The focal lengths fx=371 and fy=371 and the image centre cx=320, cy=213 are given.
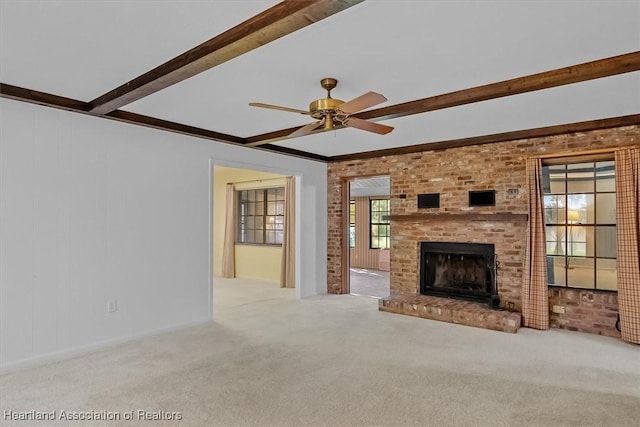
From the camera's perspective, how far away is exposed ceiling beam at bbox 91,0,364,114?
1.81 metres

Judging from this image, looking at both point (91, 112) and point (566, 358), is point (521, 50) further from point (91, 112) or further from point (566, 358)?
point (91, 112)

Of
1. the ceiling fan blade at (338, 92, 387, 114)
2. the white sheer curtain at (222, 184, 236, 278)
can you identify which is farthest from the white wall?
the white sheer curtain at (222, 184, 236, 278)

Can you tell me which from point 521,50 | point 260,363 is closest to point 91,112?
point 260,363

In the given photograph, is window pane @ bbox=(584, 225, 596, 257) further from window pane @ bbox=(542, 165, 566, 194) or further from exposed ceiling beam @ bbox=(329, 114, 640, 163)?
exposed ceiling beam @ bbox=(329, 114, 640, 163)

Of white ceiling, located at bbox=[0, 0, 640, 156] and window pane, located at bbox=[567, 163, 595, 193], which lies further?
window pane, located at bbox=[567, 163, 595, 193]

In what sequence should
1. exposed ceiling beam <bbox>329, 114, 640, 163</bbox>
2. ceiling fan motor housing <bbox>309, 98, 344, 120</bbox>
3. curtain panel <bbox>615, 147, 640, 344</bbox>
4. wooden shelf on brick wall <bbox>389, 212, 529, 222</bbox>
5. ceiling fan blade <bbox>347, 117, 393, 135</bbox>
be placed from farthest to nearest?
wooden shelf on brick wall <bbox>389, 212, 529, 222</bbox> < exposed ceiling beam <bbox>329, 114, 640, 163</bbox> < curtain panel <bbox>615, 147, 640, 344</bbox> < ceiling fan blade <bbox>347, 117, 393, 135</bbox> < ceiling fan motor housing <bbox>309, 98, 344, 120</bbox>

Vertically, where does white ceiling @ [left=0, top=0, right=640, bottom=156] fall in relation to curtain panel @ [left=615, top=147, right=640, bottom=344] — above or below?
above

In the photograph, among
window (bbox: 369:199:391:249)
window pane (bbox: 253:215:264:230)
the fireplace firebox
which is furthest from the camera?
window (bbox: 369:199:391:249)

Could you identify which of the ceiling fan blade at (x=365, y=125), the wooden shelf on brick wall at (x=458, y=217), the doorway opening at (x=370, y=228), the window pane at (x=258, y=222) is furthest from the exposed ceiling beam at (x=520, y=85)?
the doorway opening at (x=370, y=228)

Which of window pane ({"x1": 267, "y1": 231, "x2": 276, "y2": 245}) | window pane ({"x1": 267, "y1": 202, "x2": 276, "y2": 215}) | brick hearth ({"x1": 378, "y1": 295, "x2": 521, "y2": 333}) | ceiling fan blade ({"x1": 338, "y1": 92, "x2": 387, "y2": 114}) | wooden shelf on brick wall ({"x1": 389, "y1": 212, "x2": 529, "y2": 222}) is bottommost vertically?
brick hearth ({"x1": 378, "y1": 295, "x2": 521, "y2": 333})

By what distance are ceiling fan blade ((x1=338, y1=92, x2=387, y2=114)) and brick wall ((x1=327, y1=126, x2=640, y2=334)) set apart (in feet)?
9.98

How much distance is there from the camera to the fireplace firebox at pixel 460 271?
5070mm

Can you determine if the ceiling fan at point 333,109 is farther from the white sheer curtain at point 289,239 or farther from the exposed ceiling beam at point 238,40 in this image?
the white sheer curtain at point 289,239

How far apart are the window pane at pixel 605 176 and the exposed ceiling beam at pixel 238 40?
4.24 m
